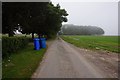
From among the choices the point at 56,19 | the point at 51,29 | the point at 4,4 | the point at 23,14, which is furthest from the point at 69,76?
the point at 51,29

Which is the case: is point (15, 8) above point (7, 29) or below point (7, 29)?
above

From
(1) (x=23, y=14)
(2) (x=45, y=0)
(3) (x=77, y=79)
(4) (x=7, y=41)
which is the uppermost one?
(2) (x=45, y=0)

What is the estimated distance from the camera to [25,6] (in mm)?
20453

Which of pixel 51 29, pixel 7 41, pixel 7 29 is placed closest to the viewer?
pixel 7 41

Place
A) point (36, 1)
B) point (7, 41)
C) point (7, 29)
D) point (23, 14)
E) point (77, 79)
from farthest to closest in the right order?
point (7, 29) < point (23, 14) < point (36, 1) < point (7, 41) < point (77, 79)

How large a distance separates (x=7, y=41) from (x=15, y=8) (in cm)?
886

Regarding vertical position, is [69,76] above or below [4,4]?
below

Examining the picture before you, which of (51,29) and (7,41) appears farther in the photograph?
(51,29)

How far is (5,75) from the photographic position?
26.6 ft

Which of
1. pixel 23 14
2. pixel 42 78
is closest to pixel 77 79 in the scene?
pixel 42 78

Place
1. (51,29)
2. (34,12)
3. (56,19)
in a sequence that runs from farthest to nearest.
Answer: (51,29)
(56,19)
(34,12)

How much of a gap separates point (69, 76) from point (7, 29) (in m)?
20.1

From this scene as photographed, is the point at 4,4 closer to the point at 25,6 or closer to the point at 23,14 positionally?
the point at 25,6

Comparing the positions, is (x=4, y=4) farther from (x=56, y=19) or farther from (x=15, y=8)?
(x=56, y=19)
